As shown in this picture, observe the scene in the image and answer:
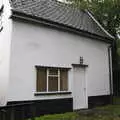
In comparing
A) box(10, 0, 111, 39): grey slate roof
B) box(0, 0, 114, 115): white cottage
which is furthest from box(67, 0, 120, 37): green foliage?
box(0, 0, 114, 115): white cottage

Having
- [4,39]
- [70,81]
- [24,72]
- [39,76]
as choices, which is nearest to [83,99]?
[70,81]

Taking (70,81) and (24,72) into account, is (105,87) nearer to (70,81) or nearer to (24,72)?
(70,81)

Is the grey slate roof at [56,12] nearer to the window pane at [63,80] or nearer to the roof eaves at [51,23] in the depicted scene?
the roof eaves at [51,23]

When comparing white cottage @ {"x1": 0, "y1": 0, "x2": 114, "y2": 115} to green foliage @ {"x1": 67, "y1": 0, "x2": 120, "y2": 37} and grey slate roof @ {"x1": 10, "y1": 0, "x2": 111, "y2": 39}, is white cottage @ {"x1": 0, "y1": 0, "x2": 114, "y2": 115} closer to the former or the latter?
grey slate roof @ {"x1": 10, "y1": 0, "x2": 111, "y2": 39}

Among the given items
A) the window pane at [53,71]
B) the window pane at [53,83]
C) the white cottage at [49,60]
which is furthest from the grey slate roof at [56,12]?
the window pane at [53,83]

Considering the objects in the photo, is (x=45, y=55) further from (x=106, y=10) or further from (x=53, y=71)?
(x=106, y=10)

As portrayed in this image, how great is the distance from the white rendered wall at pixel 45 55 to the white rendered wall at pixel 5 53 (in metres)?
0.29

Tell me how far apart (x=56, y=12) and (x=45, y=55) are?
388 centimetres

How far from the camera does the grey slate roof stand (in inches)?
474

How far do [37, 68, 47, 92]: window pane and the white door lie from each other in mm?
2306

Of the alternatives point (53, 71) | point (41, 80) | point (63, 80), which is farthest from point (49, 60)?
point (63, 80)

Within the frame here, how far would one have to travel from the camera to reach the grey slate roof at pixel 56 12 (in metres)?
12.0

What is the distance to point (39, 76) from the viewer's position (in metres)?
11.6

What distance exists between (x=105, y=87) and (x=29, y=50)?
6.85 meters
